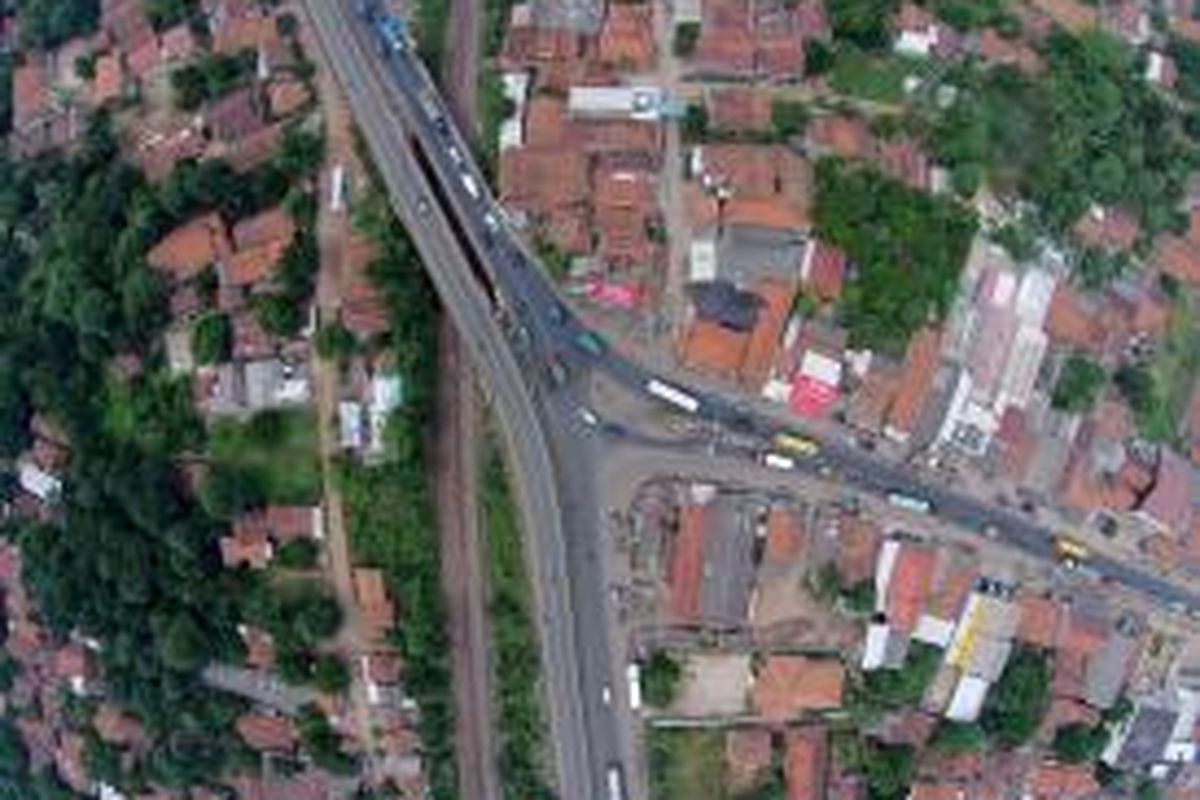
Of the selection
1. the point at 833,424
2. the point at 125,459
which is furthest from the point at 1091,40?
the point at 125,459

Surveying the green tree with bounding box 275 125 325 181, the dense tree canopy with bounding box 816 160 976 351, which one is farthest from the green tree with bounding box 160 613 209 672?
the dense tree canopy with bounding box 816 160 976 351

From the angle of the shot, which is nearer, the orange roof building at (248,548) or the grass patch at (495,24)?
the orange roof building at (248,548)

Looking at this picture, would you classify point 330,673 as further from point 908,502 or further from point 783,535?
point 908,502

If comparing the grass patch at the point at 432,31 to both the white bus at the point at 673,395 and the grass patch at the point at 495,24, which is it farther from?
the white bus at the point at 673,395

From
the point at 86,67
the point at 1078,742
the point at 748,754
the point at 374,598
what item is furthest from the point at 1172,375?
the point at 86,67

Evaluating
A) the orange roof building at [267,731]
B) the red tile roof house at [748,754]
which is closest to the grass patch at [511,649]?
the red tile roof house at [748,754]

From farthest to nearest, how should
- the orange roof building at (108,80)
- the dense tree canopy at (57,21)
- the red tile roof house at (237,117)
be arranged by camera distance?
the dense tree canopy at (57,21), the orange roof building at (108,80), the red tile roof house at (237,117)

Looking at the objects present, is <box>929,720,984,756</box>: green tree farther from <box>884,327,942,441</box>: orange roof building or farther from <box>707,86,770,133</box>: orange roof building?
<box>707,86,770,133</box>: orange roof building
